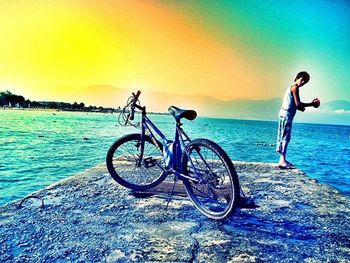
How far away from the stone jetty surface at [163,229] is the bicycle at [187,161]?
0.88 ft

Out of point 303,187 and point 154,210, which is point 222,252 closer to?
point 154,210

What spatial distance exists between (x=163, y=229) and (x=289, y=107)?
521 centimetres

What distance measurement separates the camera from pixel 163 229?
3662 millimetres

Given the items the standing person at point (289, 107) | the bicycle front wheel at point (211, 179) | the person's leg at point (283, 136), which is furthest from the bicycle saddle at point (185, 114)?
the person's leg at point (283, 136)

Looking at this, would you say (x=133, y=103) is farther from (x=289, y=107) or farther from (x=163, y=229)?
(x=289, y=107)

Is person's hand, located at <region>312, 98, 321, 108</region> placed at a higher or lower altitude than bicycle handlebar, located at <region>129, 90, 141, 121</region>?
higher

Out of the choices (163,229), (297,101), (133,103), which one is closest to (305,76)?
(297,101)

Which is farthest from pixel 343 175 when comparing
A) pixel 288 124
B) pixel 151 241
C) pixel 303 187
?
pixel 151 241

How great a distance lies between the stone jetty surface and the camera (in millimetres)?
3057

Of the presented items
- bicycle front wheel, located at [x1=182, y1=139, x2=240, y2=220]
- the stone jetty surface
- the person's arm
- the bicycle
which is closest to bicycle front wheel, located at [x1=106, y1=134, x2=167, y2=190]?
the bicycle

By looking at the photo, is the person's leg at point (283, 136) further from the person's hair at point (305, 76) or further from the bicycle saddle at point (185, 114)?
the bicycle saddle at point (185, 114)

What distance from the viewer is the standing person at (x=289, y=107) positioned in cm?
750

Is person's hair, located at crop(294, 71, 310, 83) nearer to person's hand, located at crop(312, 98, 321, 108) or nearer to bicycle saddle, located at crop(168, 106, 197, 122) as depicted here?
person's hand, located at crop(312, 98, 321, 108)

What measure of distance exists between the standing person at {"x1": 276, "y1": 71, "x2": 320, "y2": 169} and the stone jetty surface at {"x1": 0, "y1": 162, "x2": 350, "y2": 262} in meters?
2.44
